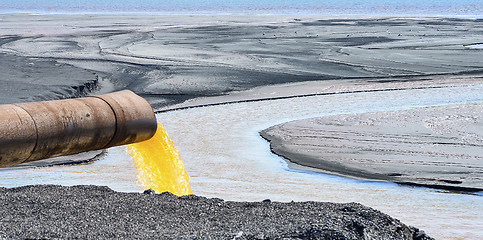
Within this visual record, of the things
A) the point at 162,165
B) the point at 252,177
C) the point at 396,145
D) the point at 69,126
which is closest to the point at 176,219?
the point at 69,126

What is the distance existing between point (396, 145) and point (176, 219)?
14.8ft

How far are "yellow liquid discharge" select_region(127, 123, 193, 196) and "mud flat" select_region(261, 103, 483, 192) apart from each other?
6.34 ft

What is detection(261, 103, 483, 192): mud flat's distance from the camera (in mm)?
7734

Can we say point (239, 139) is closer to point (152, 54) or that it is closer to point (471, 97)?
point (471, 97)

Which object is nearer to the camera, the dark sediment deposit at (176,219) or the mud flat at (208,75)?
the dark sediment deposit at (176,219)

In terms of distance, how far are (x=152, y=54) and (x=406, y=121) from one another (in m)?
10.3

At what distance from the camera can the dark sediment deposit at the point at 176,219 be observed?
4703 millimetres

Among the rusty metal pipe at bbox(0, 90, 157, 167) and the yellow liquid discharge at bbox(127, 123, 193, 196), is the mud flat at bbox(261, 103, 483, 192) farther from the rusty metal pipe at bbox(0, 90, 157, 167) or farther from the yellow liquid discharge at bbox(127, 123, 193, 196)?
the rusty metal pipe at bbox(0, 90, 157, 167)

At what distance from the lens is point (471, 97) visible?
1248cm

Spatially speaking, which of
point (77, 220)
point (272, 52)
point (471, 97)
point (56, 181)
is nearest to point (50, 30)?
point (272, 52)

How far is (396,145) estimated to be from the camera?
29.3ft

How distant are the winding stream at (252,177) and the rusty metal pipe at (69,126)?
1580mm

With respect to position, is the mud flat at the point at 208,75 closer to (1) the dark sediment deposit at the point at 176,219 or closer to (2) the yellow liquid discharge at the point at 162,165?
(1) the dark sediment deposit at the point at 176,219

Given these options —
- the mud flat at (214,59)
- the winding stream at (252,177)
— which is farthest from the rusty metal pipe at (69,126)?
the mud flat at (214,59)
